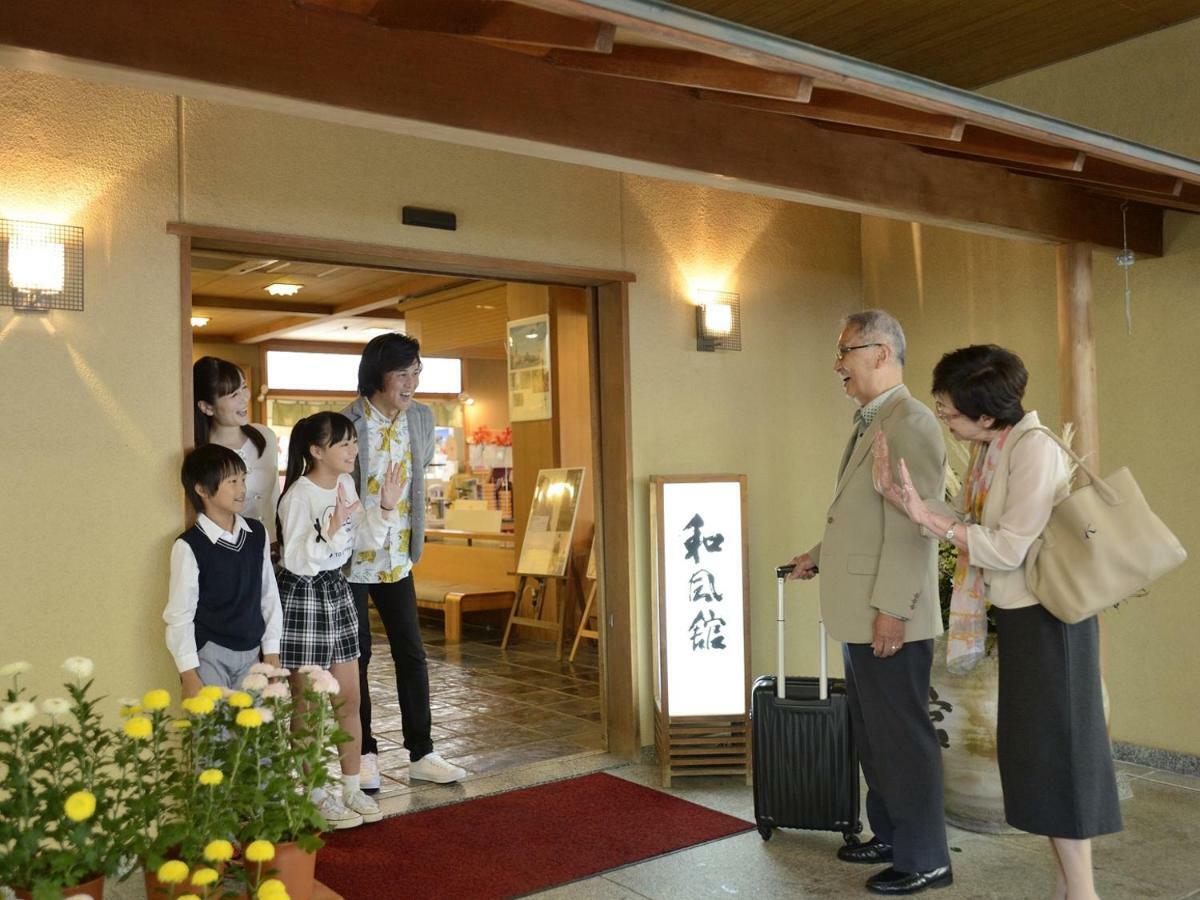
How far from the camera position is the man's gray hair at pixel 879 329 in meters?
3.49

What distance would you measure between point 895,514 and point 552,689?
12.3ft

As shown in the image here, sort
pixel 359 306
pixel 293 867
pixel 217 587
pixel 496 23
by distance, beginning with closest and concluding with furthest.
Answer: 1. pixel 293 867
2. pixel 496 23
3. pixel 217 587
4. pixel 359 306

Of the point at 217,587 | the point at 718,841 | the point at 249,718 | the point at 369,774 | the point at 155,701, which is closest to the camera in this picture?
the point at 155,701

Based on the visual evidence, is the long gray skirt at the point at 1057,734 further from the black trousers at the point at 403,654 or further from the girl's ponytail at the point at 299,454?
the girl's ponytail at the point at 299,454

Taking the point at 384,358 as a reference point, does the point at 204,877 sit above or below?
below

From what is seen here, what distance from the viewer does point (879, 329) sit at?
349cm

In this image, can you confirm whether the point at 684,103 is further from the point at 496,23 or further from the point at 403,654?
the point at 403,654

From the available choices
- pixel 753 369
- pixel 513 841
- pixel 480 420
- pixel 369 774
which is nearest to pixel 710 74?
pixel 753 369

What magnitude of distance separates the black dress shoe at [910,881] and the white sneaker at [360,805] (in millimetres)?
1841

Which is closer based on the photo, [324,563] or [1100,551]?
[1100,551]

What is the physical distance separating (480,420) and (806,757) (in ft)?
31.6

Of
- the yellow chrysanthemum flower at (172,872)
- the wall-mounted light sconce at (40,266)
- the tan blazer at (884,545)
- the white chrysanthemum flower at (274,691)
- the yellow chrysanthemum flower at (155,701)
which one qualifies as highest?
the wall-mounted light sconce at (40,266)

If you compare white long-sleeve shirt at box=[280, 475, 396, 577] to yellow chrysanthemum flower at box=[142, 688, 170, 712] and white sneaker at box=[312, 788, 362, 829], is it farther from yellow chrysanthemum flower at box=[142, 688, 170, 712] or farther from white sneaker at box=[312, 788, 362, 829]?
yellow chrysanthemum flower at box=[142, 688, 170, 712]

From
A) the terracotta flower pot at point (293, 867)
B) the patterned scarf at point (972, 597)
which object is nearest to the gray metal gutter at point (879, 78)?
the patterned scarf at point (972, 597)
